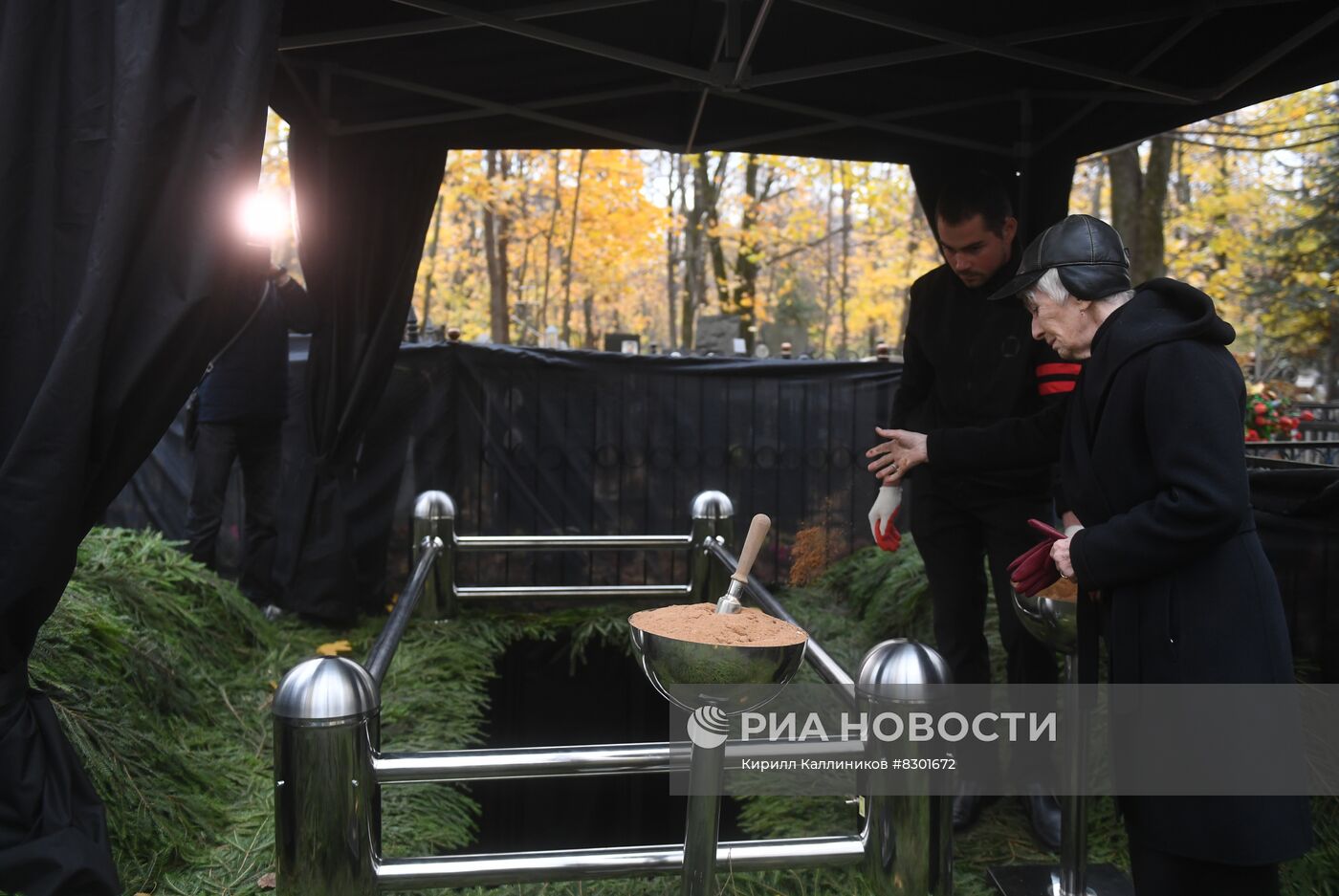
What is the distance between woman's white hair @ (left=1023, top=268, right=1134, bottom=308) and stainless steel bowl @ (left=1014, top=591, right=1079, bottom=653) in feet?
2.68

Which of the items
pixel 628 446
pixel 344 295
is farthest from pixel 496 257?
pixel 344 295

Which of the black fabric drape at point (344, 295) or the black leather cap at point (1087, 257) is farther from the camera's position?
the black fabric drape at point (344, 295)

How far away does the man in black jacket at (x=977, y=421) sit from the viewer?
10.9 ft

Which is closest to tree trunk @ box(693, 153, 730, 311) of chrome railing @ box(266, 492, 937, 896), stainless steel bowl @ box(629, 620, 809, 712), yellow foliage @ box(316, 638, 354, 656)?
yellow foliage @ box(316, 638, 354, 656)

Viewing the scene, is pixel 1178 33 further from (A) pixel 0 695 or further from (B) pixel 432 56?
(A) pixel 0 695

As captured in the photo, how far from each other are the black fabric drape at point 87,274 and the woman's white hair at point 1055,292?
178cm

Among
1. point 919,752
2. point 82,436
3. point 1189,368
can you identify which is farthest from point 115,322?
point 1189,368

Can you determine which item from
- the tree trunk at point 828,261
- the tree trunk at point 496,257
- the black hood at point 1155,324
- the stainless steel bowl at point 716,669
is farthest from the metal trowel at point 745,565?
the tree trunk at point 496,257

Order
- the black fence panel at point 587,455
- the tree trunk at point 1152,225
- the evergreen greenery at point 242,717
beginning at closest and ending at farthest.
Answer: the evergreen greenery at point 242,717, the black fence panel at point 587,455, the tree trunk at point 1152,225

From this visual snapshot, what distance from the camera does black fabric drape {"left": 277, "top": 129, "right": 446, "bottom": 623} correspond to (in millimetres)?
4816

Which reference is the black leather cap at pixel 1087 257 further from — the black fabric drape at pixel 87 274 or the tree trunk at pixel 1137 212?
the tree trunk at pixel 1137 212

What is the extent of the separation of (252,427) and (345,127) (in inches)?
80.0

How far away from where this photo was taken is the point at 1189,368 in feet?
6.55

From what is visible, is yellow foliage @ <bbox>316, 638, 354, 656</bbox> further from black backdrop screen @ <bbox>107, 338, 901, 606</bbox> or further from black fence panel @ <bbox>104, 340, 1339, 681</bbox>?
black backdrop screen @ <bbox>107, 338, 901, 606</bbox>
